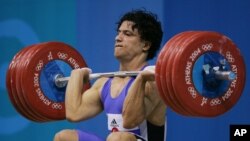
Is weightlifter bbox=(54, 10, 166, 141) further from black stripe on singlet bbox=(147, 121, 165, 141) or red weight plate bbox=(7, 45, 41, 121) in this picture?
red weight plate bbox=(7, 45, 41, 121)

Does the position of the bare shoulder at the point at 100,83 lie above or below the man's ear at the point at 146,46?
below

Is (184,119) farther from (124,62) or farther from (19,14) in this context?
(19,14)

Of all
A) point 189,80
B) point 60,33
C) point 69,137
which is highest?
point 60,33

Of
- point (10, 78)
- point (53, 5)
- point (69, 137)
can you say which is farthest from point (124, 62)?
point (53, 5)

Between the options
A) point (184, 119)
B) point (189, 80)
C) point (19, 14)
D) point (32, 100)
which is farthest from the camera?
point (19, 14)

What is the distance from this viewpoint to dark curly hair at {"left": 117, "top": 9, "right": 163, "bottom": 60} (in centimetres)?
328

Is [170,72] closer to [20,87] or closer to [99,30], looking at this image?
[20,87]

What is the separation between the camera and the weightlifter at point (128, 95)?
2996 millimetres

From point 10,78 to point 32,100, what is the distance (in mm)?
248

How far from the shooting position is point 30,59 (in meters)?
3.70

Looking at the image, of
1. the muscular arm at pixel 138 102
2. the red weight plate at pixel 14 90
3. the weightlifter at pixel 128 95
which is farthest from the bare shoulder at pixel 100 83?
the red weight plate at pixel 14 90

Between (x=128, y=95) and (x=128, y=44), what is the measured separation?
34 centimetres

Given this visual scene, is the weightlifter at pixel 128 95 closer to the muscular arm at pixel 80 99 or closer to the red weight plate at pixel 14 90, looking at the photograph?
the muscular arm at pixel 80 99

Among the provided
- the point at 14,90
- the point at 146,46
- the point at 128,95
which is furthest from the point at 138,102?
the point at 14,90
